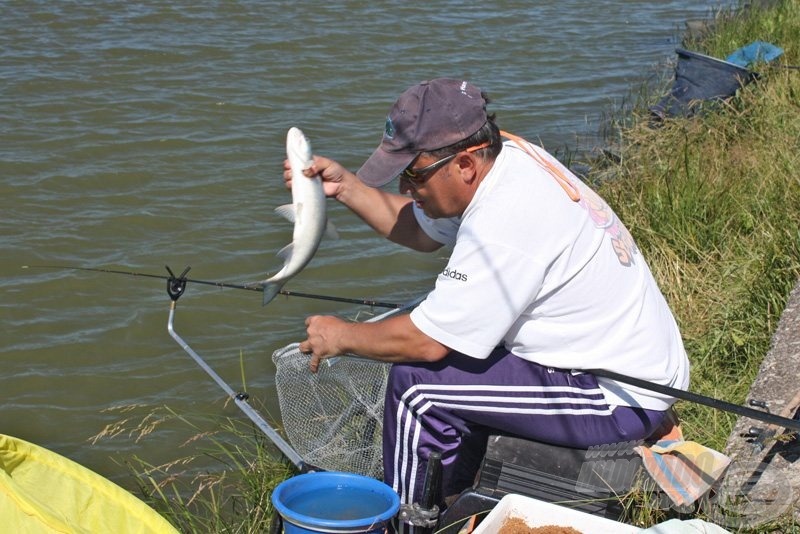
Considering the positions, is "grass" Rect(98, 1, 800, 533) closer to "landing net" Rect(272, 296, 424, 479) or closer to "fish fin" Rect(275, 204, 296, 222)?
"landing net" Rect(272, 296, 424, 479)

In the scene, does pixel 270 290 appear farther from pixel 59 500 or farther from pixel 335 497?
pixel 59 500

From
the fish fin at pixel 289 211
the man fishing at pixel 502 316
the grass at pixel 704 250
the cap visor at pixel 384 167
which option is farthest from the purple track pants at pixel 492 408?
the fish fin at pixel 289 211

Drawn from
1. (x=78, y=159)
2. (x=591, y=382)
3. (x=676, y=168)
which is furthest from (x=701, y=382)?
(x=78, y=159)

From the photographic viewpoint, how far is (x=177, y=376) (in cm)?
606

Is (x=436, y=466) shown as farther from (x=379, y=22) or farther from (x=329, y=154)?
(x=379, y=22)

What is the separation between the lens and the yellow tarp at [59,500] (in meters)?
3.20

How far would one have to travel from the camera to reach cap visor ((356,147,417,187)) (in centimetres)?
331

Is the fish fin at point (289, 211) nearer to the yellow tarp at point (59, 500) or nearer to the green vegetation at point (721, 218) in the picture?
the yellow tarp at point (59, 500)

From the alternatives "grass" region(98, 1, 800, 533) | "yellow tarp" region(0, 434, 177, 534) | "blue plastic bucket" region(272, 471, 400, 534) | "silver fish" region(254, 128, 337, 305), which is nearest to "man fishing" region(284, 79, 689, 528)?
"blue plastic bucket" region(272, 471, 400, 534)

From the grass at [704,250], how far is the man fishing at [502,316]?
0.42m

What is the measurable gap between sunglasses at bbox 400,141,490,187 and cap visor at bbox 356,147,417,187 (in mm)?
29

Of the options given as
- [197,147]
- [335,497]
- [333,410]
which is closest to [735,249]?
[333,410]

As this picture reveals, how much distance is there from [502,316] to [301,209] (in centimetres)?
117

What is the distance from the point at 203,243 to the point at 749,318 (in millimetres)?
4166
